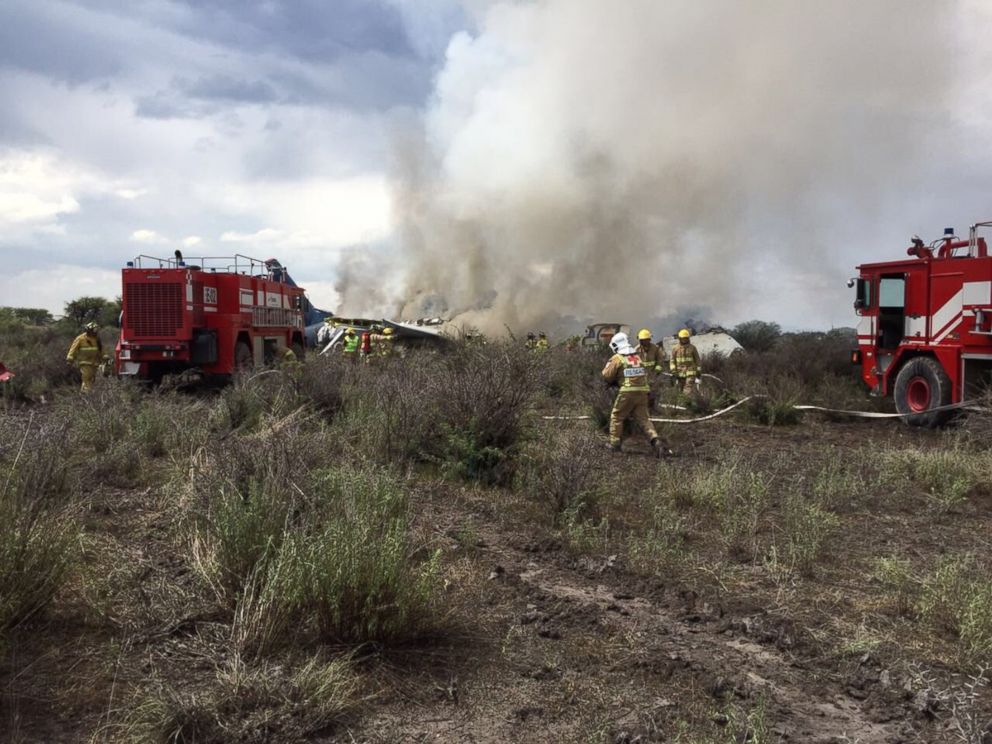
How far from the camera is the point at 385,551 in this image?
135 inches

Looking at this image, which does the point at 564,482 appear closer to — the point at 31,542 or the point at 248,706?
the point at 248,706

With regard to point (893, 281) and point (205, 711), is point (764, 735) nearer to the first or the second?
point (205, 711)

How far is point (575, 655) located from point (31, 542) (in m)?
2.49

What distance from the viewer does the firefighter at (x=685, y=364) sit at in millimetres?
→ 14047

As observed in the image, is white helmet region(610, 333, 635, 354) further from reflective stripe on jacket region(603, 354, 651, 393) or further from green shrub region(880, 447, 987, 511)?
green shrub region(880, 447, 987, 511)

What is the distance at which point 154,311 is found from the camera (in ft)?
46.6

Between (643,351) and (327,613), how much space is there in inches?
392

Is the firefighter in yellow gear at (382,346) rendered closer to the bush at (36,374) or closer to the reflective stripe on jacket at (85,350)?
the reflective stripe on jacket at (85,350)

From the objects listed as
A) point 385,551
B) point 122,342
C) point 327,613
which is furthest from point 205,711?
point 122,342

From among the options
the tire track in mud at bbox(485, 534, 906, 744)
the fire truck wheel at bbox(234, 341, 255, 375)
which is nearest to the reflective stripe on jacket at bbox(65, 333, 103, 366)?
the fire truck wheel at bbox(234, 341, 255, 375)

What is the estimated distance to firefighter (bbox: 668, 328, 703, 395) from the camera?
14.0 metres

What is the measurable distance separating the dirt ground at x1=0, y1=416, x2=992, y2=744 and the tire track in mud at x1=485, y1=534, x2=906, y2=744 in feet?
0.04

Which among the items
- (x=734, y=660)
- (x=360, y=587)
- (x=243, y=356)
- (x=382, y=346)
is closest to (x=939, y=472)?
(x=734, y=660)

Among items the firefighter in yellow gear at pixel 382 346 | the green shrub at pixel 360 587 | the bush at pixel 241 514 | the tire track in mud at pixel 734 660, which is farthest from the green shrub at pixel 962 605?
the firefighter in yellow gear at pixel 382 346
